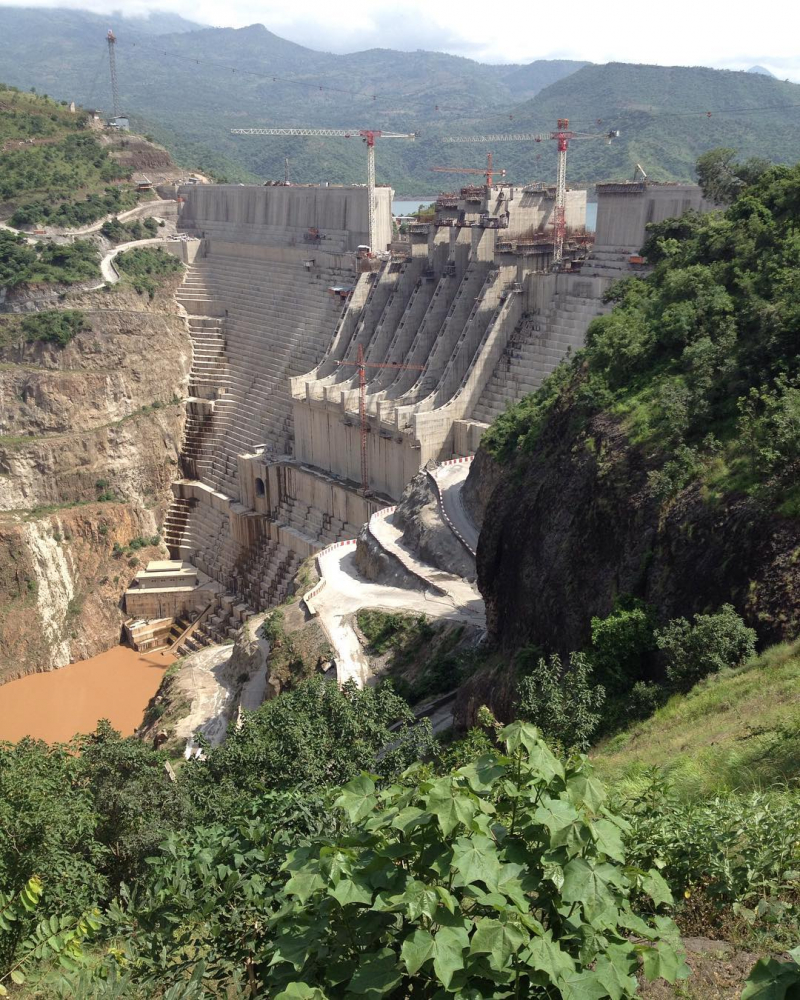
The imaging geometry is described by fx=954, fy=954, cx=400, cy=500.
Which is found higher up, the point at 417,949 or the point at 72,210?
the point at 72,210

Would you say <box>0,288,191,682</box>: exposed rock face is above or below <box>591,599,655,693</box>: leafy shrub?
below

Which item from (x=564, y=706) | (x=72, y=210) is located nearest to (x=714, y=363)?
(x=564, y=706)

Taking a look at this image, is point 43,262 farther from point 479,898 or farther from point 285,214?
point 479,898

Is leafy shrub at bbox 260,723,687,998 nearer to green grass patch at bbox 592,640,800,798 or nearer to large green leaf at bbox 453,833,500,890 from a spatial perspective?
large green leaf at bbox 453,833,500,890

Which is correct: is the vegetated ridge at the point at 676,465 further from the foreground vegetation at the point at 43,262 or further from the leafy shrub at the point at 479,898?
the foreground vegetation at the point at 43,262

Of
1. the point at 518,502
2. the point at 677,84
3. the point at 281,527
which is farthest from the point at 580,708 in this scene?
the point at 677,84

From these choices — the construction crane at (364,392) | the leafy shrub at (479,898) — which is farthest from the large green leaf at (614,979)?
the construction crane at (364,392)

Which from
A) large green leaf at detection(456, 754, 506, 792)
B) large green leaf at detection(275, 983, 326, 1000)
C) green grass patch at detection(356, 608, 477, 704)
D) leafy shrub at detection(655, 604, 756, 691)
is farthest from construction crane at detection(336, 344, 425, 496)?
large green leaf at detection(275, 983, 326, 1000)
